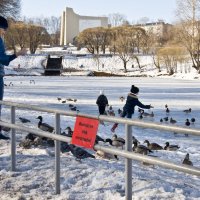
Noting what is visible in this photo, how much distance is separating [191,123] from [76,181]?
13.2 metres

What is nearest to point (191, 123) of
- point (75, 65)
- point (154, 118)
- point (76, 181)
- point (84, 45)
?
point (154, 118)

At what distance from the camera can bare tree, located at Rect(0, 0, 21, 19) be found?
37.9 metres

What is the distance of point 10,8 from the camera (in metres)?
40.5

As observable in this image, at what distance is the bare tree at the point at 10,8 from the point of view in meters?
37.9

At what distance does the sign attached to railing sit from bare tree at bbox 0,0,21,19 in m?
33.3

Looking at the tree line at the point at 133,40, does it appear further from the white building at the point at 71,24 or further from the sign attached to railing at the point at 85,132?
the sign attached to railing at the point at 85,132

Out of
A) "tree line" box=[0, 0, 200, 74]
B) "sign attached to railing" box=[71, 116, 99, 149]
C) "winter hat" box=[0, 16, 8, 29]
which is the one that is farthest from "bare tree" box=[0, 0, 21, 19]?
"sign attached to railing" box=[71, 116, 99, 149]

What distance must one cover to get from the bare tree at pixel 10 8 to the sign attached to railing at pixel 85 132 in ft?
109

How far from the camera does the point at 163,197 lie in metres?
5.36

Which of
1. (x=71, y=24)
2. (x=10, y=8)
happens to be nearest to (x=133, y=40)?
(x=71, y=24)

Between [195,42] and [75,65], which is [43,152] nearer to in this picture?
[195,42]

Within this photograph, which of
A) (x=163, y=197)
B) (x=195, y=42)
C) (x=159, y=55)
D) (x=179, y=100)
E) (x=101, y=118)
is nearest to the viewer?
(x=101, y=118)

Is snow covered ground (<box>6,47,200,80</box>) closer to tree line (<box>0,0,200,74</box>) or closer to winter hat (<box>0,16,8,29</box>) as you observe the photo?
tree line (<box>0,0,200,74</box>)

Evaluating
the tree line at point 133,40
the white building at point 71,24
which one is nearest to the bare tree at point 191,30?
the tree line at point 133,40
